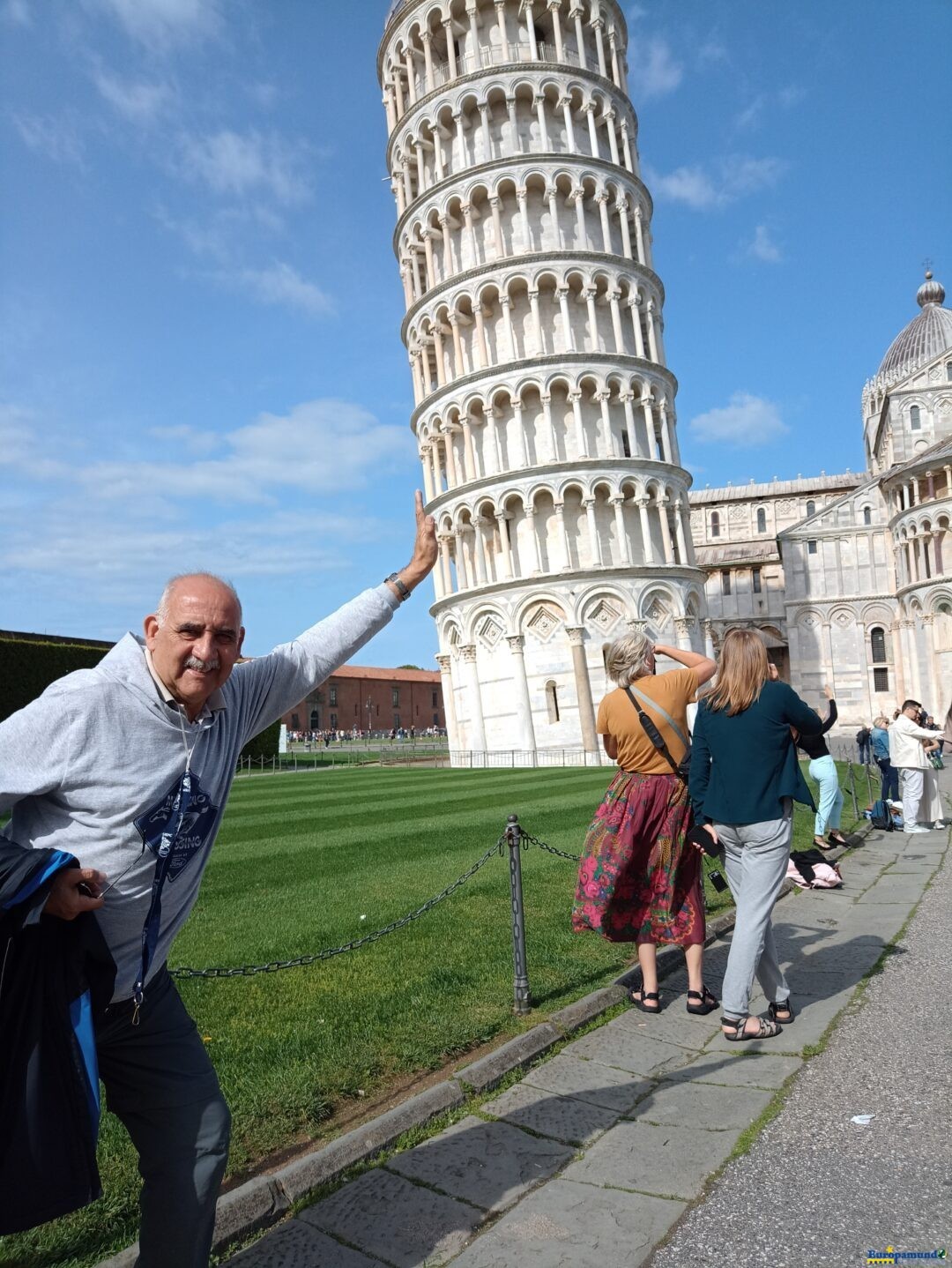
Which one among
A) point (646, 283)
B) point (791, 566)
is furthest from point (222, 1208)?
point (791, 566)

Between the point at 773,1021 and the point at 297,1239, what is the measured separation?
3218mm

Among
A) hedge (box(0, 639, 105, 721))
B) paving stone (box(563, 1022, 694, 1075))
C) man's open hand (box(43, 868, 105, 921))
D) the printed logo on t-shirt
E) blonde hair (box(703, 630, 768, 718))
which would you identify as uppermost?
hedge (box(0, 639, 105, 721))

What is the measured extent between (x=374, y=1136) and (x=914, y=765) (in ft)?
37.9

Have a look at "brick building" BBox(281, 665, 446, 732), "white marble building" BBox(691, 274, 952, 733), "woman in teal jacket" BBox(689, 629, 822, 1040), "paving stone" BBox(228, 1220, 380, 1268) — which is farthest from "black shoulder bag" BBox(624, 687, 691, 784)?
"brick building" BBox(281, 665, 446, 732)

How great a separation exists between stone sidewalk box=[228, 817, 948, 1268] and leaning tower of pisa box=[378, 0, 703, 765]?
30.4m

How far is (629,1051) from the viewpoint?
480 centimetres

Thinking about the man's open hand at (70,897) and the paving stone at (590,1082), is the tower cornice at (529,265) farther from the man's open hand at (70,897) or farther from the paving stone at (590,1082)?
the man's open hand at (70,897)

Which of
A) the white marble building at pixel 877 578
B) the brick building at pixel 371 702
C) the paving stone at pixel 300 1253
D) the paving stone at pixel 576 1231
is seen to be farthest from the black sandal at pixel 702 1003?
the brick building at pixel 371 702

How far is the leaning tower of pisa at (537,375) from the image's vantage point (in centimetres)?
3659

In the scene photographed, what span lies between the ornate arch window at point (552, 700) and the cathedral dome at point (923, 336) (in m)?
50.6

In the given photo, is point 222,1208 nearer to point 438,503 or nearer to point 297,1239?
point 297,1239

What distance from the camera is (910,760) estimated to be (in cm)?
1280

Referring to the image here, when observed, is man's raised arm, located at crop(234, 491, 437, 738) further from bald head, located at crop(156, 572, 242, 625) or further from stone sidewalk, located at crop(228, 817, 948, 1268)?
stone sidewalk, located at crop(228, 817, 948, 1268)

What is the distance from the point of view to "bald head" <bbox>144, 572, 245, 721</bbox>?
8.64ft
